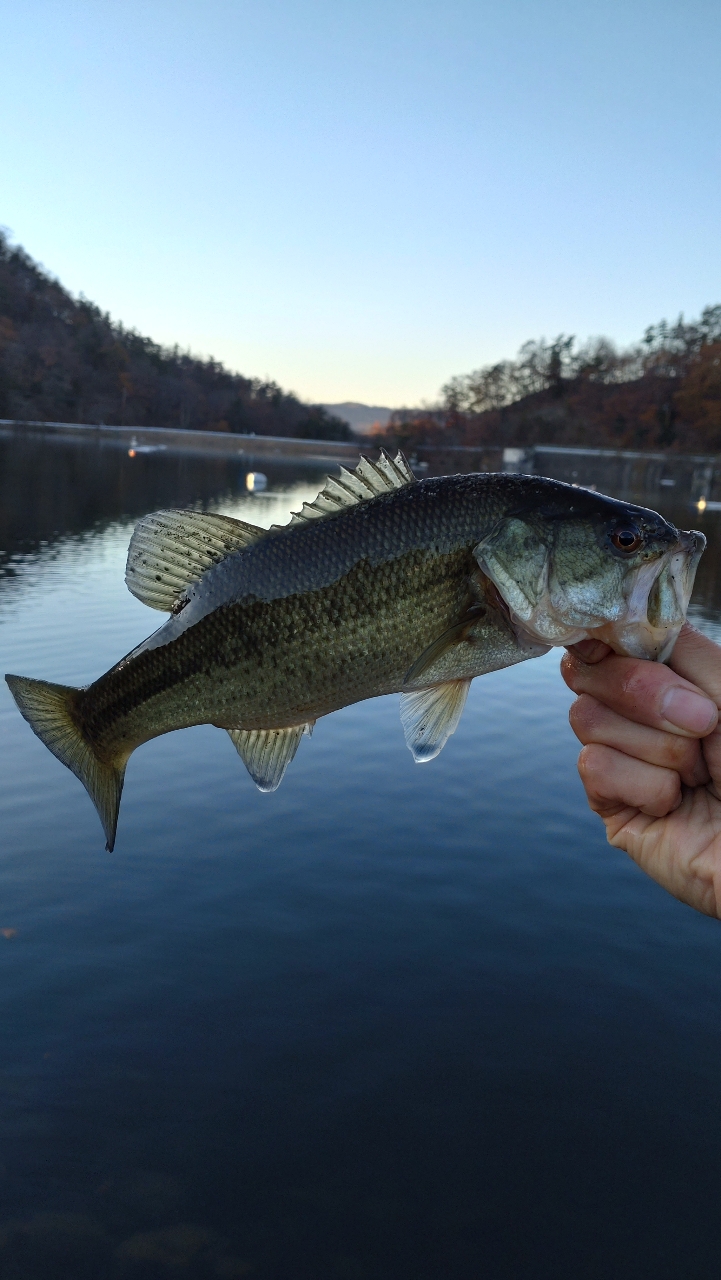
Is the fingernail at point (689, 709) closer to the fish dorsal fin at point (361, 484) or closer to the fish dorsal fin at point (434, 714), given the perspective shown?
the fish dorsal fin at point (434, 714)

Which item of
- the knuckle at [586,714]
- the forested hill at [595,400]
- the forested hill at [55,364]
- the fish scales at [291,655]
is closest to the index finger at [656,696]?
the knuckle at [586,714]

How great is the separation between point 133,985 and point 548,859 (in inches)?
285

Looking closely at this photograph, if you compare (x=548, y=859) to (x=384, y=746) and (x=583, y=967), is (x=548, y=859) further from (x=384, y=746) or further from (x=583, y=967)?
(x=384, y=746)

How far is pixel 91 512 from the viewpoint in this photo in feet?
183

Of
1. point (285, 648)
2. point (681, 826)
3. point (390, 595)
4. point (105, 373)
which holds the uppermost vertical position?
point (105, 373)

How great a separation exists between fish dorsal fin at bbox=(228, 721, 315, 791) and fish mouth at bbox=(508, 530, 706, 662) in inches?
47.6

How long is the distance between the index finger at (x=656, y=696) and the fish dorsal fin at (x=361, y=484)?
1.19 metres

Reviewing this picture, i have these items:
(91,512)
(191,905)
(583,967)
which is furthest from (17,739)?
(91,512)

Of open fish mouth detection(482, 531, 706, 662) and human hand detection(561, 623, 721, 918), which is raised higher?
open fish mouth detection(482, 531, 706, 662)

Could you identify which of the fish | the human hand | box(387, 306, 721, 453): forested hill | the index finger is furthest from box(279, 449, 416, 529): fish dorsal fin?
box(387, 306, 721, 453): forested hill

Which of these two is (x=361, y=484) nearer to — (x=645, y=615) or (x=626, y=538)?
(x=626, y=538)

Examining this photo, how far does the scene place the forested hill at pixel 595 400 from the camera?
472 ft

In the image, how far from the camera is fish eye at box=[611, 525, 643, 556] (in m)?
3.07

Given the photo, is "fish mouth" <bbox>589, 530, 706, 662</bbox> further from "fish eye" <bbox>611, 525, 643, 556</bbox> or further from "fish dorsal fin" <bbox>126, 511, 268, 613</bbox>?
"fish dorsal fin" <bbox>126, 511, 268, 613</bbox>
